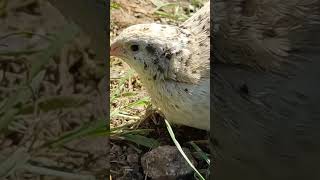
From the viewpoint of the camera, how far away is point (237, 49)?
1069mm

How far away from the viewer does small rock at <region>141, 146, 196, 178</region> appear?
204 cm

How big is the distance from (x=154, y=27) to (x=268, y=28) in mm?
1528

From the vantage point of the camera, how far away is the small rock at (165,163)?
204cm

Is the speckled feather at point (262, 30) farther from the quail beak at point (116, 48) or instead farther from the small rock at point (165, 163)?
the quail beak at point (116, 48)

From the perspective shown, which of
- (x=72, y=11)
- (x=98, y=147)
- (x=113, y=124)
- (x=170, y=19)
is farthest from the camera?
(x=170, y=19)

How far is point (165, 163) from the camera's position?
2.06 metres

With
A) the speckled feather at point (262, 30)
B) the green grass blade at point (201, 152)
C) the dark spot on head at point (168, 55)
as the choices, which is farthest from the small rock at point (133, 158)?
the speckled feather at point (262, 30)

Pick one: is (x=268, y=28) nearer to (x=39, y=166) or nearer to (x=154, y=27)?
(x=39, y=166)

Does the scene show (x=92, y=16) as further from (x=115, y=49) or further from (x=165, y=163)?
(x=115, y=49)

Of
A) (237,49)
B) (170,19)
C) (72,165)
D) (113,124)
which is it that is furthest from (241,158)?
(170,19)

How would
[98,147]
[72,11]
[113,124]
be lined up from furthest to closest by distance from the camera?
[113,124], [98,147], [72,11]

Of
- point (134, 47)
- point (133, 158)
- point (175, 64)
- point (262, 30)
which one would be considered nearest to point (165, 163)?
point (133, 158)

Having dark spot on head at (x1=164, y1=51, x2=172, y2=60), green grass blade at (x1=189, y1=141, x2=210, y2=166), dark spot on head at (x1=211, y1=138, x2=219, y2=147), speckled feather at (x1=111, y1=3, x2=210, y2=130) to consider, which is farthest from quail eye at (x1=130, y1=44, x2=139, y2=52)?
dark spot on head at (x1=211, y1=138, x2=219, y2=147)

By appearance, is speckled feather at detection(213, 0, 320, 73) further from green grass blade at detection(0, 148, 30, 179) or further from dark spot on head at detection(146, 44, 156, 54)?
dark spot on head at detection(146, 44, 156, 54)
